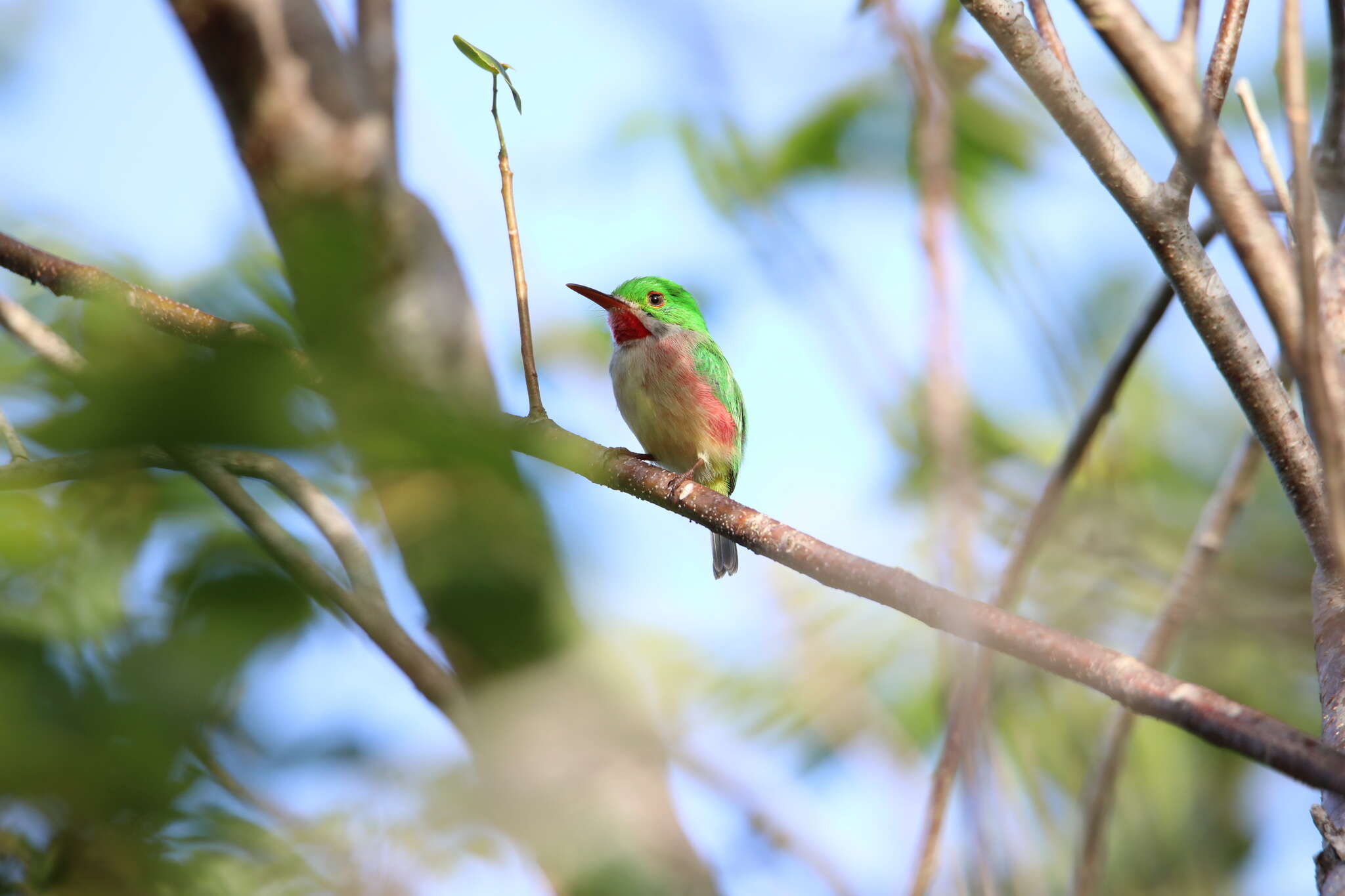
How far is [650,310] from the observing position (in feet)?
17.8

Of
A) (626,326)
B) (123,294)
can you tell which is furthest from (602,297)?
(123,294)

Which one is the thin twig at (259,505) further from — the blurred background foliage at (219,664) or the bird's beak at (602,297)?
the bird's beak at (602,297)

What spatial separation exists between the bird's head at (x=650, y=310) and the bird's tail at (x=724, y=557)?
1.08 metres

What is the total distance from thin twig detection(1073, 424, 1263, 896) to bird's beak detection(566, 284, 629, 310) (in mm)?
2567

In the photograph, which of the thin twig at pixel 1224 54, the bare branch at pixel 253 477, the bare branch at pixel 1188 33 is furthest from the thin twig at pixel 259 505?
the thin twig at pixel 1224 54

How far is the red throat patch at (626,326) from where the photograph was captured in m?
5.36

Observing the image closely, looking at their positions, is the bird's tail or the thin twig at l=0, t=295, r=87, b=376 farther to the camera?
the bird's tail

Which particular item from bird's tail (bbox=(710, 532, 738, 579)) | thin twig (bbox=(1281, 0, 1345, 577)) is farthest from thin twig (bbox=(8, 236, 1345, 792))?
bird's tail (bbox=(710, 532, 738, 579))

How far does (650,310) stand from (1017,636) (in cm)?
394

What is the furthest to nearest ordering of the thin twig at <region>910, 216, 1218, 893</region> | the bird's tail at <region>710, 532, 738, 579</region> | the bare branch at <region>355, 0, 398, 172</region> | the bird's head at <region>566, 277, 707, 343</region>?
the bird's tail at <region>710, 532, 738, 579</region> < the bird's head at <region>566, 277, 707, 343</region> < the bare branch at <region>355, 0, 398, 172</region> < the thin twig at <region>910, 216, 1218, 893</region>

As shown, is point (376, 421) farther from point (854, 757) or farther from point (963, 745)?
point (854, 757)

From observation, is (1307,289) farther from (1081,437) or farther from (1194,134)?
(1081,437)

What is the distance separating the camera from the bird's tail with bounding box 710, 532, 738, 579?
18.6 ft

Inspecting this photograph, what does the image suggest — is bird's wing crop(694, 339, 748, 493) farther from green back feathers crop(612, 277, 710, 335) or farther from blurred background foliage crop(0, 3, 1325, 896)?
blurred background foliage crop(0, 3, 1325, 896)
